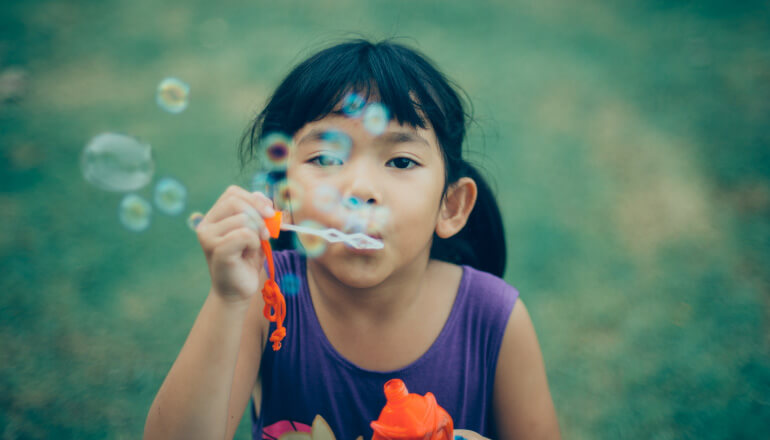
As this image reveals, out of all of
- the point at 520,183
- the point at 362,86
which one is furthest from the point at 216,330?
the point at 520,183

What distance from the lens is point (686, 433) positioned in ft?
5.50

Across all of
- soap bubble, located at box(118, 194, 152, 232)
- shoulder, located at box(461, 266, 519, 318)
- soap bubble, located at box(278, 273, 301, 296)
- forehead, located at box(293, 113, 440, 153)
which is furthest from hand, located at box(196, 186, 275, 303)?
shoulder, located at box(461, 266, 519, 318)

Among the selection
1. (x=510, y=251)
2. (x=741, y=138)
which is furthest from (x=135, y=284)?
(x=741, y=138)

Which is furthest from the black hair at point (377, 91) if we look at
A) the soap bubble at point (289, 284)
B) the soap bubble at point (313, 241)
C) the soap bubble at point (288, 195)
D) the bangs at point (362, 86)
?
the soap bubble at point (289, 284)

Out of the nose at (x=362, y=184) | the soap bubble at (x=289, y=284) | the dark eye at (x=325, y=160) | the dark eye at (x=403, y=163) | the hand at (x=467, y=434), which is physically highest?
the dark eye at (x=403, y=163)

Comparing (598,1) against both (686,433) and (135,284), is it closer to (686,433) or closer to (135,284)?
(686,433)

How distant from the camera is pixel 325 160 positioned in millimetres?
1005

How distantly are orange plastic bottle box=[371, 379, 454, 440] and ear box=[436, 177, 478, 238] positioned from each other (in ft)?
1.35

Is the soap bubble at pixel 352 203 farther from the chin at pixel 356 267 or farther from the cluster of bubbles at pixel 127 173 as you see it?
the cluster of bubbles at pixel 127 173

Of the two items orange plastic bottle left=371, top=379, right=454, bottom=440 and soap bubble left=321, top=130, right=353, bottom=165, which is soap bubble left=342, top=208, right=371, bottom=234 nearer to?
soap bubble left=321, top=130, right=353, bottom=165

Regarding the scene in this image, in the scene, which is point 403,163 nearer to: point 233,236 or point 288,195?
point 288,195

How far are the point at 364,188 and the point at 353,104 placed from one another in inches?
7.1

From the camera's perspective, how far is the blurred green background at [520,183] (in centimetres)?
180

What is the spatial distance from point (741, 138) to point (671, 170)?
483 mm
